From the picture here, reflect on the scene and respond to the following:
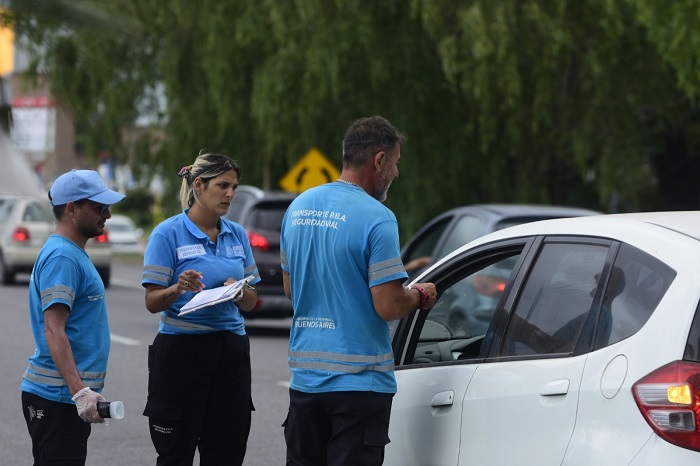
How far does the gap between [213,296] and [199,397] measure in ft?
1.62

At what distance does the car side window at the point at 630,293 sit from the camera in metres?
3.68

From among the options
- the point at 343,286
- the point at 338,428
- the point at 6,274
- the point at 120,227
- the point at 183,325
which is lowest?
the point at 120,227

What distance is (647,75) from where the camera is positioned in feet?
77.8

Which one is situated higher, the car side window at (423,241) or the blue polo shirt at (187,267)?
the blue polo shirt at (187,267)

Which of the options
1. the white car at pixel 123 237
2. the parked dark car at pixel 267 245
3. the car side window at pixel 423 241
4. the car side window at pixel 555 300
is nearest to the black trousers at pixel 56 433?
the car side window at pixel 555 300

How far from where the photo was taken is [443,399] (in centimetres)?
463

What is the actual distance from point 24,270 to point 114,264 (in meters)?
14.2

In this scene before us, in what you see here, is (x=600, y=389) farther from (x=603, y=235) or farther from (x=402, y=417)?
(x=402, y=417)

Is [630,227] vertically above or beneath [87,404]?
above

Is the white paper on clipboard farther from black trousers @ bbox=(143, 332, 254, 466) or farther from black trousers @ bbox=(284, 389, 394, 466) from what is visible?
black trousers @ bbox=(284, 389, 394, 466)

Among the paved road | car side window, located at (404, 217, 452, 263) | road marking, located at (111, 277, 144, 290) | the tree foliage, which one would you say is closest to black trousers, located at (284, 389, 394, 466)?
the paved road

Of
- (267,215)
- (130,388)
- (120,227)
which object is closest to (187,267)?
(130,388)

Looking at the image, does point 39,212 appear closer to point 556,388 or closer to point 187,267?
point 556,388

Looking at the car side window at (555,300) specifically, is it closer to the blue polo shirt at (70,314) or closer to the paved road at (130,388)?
the blue polo shirt at (70,314)
